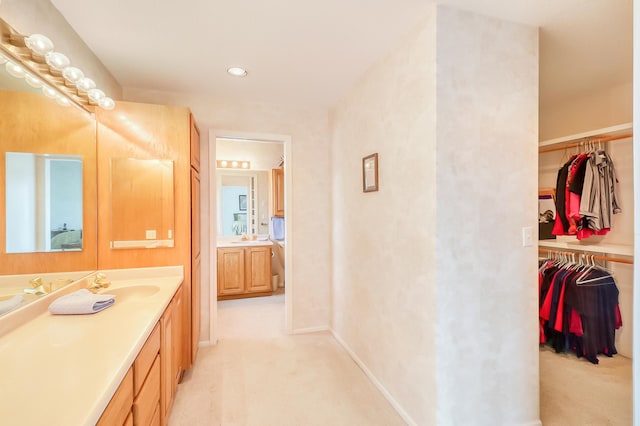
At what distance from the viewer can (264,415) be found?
6.28ft

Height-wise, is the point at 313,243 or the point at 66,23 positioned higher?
the point at 66,23

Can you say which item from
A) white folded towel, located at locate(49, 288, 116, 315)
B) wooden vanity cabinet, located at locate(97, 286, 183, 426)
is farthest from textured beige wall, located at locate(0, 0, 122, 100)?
wooden vanity cabinet, located at locate(97, 286, 183, 426)

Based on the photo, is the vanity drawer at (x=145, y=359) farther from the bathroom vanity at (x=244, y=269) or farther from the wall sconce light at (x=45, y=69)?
the bathroom vanity at (x=244, y=269)

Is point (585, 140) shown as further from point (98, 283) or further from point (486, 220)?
point (98, 283)

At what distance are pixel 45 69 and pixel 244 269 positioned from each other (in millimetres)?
3275

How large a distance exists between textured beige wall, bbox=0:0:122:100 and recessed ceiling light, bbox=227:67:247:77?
930mm

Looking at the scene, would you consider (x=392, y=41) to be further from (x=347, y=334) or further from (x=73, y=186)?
(x=347, y=334)

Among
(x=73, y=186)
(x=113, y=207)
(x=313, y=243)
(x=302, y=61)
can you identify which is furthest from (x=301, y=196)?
(x=73, y=186)

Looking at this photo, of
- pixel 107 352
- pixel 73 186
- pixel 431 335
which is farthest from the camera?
pixel 73 186

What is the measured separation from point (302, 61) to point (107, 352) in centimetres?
211

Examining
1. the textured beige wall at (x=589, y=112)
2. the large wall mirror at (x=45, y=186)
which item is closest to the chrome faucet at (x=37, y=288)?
the large wall mirror at (x=45, y=186)

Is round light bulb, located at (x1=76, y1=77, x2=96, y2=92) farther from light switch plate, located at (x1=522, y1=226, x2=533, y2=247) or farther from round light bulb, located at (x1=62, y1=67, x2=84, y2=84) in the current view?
light switch plate, located at (x1=522, y1=226, x2=533, y2=247)

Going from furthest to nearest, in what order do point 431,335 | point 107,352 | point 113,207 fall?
point 113,207 < point 431,335 < point 107,352

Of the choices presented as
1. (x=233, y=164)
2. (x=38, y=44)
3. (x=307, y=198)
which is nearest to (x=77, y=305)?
(x=38, y=44)
